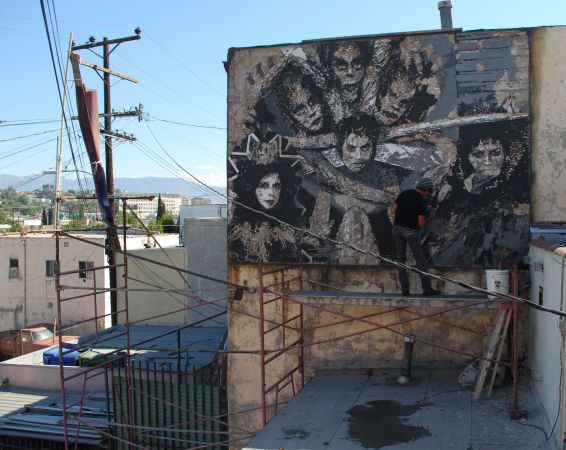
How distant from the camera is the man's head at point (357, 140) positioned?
381 inches

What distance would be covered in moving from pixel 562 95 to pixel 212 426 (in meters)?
8.46

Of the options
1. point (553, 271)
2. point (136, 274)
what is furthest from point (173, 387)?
point (136, 274)

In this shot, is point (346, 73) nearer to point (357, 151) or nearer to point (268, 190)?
point (357, 151)

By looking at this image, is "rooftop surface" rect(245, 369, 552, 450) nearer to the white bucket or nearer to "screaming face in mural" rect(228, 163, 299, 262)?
the white bucket

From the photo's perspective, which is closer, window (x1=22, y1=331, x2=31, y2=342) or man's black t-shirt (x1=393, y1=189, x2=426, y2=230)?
man's black t-shirt (x1=393, y1=189, x2=426, y2=230)

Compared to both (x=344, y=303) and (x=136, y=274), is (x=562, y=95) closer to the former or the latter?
(x=344, y=303)

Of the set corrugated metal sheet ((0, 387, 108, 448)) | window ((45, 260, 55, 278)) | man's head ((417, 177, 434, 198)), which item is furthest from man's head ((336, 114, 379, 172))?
window ((45, 260, 55, 278))

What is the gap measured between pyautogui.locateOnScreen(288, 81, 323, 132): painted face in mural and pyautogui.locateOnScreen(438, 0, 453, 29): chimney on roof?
2.51 metres

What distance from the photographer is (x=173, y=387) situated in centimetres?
1266

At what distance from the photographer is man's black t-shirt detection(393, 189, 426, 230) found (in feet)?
27.9

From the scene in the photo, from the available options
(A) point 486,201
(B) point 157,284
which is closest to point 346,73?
(A) point 486,201

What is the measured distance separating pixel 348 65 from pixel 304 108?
97 centimetres

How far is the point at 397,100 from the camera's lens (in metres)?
9.55

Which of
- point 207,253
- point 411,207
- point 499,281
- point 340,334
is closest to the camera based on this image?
point 499,281
